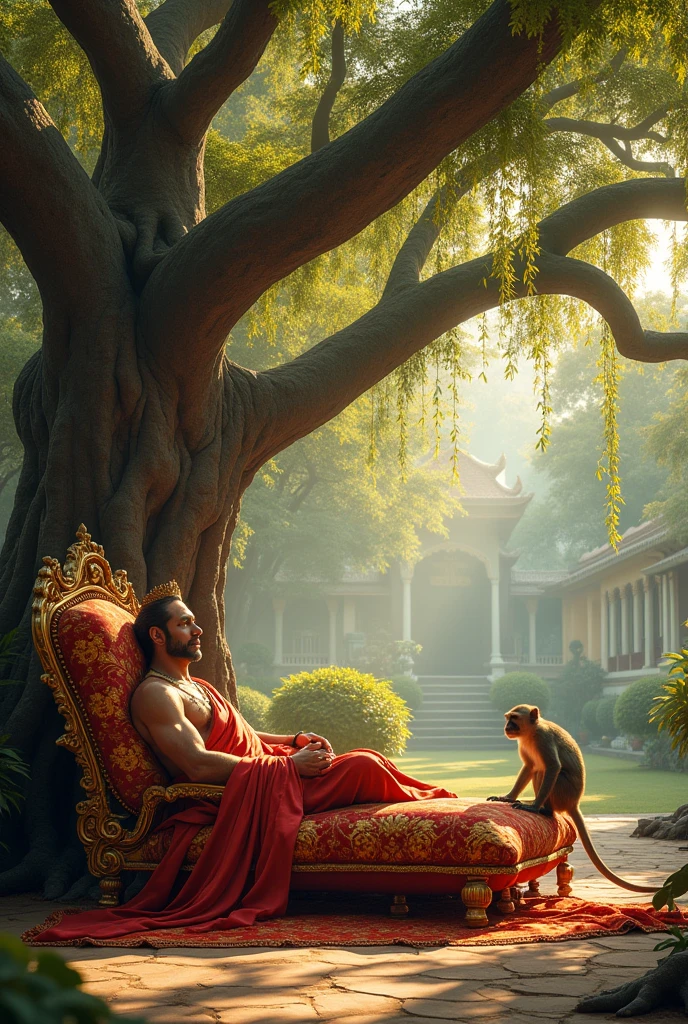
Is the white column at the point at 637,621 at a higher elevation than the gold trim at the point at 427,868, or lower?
higher

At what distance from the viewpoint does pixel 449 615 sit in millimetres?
33812

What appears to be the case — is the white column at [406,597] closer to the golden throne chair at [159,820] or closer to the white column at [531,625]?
the white column at [531,625]

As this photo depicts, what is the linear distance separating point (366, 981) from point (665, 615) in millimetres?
22037

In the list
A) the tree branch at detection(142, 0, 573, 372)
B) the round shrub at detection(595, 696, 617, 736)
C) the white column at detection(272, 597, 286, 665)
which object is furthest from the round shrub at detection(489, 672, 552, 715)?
the tree branch at detection(142, 0, 573, 372)

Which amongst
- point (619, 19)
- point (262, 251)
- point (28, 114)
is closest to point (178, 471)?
point (262, 251)

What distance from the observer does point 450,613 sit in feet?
111

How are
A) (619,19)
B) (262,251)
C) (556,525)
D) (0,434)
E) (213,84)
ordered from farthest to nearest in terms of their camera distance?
(556,525)
(0,434)
(213,84)
(262,251)
(619,19)

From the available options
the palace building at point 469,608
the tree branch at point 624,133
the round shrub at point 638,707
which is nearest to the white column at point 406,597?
the palace building at point 469,608

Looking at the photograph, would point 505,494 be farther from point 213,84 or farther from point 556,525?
point 213,84

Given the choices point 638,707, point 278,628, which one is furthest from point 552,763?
point 278,628

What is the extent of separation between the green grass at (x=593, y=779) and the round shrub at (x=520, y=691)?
7.53 feet

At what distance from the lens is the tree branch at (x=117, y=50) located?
6504mm

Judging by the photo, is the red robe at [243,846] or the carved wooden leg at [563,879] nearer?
the red robe at [243,846]

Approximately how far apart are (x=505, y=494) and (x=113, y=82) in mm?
25820
